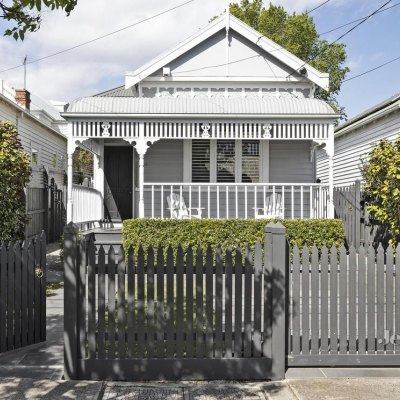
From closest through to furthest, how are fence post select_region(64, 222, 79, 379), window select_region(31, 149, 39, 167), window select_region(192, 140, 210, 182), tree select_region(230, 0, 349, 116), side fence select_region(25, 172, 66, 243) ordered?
1. fence post select_region(64, 222, 79, 379)
2. window select_region(192, 140, 210, 182)
3. side fence select_region(25, 172, 66, 243)
4. window select_region(31, 149, 39, 167)
5. tree select_region(230, 0, 349, 116)

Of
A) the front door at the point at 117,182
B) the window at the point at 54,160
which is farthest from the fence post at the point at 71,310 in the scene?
the window at the point at 54,160

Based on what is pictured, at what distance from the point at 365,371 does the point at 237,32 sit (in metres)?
13.8

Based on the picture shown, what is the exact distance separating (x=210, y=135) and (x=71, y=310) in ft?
29.4

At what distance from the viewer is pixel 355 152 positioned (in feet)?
68.8

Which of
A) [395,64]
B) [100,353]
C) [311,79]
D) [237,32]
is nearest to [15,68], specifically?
[237,32]

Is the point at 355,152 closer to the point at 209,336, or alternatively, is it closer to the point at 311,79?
the point at 311,79

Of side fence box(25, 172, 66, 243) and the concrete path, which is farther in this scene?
side fence box(25, 172, 66, 243)

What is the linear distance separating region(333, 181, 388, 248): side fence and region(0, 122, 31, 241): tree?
8.64m

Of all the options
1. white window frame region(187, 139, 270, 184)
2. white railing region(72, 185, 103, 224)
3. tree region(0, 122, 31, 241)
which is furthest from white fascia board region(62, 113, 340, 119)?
white window frame region(187, 139, 270, 184)

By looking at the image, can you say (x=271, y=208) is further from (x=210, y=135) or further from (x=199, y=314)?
(x=199, y=314)

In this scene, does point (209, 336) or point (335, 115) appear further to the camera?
point (335, 115)

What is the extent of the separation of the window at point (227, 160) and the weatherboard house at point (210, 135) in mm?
32

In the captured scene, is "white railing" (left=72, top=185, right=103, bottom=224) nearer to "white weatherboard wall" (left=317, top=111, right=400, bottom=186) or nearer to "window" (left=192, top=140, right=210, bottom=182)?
"window" (left=192, top=140, right=210, bottom=182)

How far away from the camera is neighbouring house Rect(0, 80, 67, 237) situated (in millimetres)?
16641
